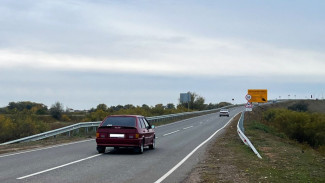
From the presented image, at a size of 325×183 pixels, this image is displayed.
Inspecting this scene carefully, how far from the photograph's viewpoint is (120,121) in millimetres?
18531

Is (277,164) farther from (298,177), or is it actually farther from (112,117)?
(112,117)

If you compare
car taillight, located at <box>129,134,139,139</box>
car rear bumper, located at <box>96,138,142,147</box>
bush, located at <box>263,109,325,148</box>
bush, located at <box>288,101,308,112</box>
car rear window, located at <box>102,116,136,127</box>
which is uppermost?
bush, located at <box>288,101,308,112</box>

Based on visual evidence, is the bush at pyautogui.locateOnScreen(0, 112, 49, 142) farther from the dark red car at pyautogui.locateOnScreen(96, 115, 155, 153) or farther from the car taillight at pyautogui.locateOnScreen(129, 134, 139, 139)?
the car taillight at pyautogui.locateOnScreen(129, 134, 139, 139)

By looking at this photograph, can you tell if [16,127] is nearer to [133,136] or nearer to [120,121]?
[120,121]

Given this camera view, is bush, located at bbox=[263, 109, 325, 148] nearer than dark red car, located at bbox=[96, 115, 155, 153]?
No

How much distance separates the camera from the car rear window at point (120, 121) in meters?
18.4

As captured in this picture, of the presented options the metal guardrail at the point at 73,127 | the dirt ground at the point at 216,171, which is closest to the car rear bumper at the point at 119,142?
the dirt ground at the point at 216,171

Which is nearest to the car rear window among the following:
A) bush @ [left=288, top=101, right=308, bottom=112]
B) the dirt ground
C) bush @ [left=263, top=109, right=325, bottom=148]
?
the dirt ground

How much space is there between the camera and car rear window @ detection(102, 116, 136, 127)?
724 inches

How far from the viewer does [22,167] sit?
13.5 m

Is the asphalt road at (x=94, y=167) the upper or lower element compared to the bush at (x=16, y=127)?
lower

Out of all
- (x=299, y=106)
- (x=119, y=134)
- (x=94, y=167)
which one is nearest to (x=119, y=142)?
(x=119, y=134)

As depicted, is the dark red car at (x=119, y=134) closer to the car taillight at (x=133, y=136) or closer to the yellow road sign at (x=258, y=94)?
the car taillight at (x=133, y=136)

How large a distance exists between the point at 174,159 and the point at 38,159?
15.0 ft
